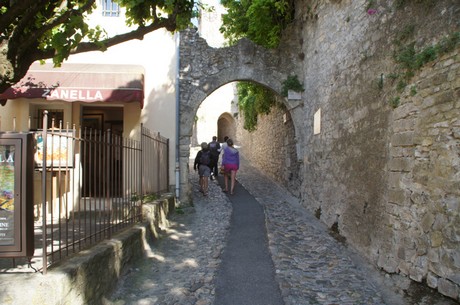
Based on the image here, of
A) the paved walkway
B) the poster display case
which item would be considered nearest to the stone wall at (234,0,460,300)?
the paved walkway

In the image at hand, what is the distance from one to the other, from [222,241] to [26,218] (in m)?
3.83

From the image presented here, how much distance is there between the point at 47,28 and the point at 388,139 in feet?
13.7

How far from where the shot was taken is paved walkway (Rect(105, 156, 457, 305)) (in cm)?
418

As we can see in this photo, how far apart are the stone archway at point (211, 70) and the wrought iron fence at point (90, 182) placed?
101 cm

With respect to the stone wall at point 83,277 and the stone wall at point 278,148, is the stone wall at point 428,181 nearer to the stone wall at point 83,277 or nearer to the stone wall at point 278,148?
the stone wall at point 83,277

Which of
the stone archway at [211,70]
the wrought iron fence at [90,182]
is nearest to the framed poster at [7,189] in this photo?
the wrought iron fence at [90,182]

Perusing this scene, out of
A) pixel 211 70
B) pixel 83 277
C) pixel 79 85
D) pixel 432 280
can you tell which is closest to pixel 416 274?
pixel 432 280

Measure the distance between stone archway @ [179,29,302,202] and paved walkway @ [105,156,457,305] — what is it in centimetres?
238

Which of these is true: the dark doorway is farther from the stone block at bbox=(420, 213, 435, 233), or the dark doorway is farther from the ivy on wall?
the ivy on wall

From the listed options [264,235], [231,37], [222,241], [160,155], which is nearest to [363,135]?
[264,235]

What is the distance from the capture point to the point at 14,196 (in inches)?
114

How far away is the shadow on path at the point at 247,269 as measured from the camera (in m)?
4.18

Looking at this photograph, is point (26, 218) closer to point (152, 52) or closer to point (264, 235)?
point (264, 235)

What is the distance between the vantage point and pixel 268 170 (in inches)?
550
